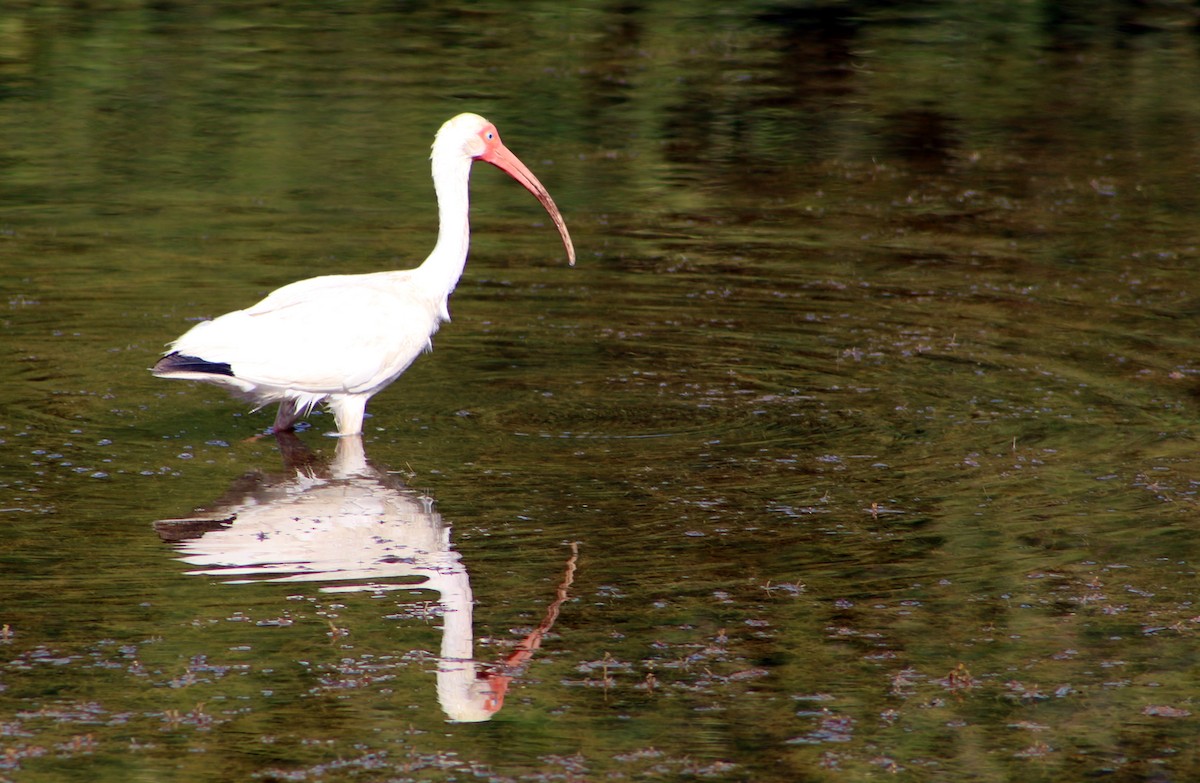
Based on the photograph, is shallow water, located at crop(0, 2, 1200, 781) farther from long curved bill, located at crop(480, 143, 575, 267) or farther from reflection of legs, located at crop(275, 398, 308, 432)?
long curved bill, located at crop(480, 143, 575, 267)

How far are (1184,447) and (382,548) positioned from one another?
4.07m

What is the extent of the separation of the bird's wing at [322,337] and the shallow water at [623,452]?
399mm

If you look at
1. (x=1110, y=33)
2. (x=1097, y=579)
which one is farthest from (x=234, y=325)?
(x=1110, y=33)

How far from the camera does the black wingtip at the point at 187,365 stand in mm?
8312

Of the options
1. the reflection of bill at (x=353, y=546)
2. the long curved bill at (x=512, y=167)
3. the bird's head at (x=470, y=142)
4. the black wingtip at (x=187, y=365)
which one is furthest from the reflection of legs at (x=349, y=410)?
the long curved bill at (x=512, y=167)

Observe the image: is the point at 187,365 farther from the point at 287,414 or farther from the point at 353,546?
the point at 353,546

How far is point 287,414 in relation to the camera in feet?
30.1

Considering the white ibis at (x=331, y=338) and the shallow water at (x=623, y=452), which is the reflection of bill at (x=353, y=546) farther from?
the white ibis at (x=331, y=338)

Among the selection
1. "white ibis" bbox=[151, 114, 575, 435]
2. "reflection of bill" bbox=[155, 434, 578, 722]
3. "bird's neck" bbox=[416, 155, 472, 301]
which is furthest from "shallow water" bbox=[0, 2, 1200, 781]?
"bird's neck" bbox=[416, 155, 472, 301]

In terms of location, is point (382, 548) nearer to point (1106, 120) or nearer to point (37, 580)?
point (37, 580)

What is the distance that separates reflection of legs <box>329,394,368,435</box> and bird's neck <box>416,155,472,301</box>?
2.38ft

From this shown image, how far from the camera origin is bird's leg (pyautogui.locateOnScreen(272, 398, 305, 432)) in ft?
29.8

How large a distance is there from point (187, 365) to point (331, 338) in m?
0.72

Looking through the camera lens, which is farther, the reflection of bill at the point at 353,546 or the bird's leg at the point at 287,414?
the bird's leg at the point at 287,414
